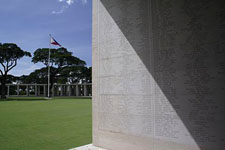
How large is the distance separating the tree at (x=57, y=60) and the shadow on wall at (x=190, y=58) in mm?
36121

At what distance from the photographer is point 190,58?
2990mm

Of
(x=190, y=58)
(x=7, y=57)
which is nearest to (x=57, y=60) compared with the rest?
(x=7, y=57)

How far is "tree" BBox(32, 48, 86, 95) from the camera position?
37.5m

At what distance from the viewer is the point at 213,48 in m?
2.76

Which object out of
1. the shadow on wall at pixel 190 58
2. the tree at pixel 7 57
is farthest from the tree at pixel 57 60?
the shadow on wall at pixel 190 58

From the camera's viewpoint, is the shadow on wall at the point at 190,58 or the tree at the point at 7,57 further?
the tree at the point at 7,57

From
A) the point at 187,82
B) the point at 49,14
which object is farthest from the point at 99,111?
the point at 49,14

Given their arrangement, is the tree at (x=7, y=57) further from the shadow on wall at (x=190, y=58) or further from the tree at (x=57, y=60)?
the shadow on wall at (x=190, y=58)

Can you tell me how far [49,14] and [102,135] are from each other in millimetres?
25827

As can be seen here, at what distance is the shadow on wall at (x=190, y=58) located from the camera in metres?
2.71

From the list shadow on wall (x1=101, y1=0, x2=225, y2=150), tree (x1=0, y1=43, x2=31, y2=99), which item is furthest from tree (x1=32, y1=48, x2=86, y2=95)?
shadow on wall (x1=101, y1=0, x2=225, y2=150)

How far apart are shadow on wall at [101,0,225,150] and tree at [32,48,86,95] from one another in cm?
3612

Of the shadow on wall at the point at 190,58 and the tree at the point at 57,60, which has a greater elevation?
the tree at the point at 57,60

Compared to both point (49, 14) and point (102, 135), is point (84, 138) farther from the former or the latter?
point (49, 14)
